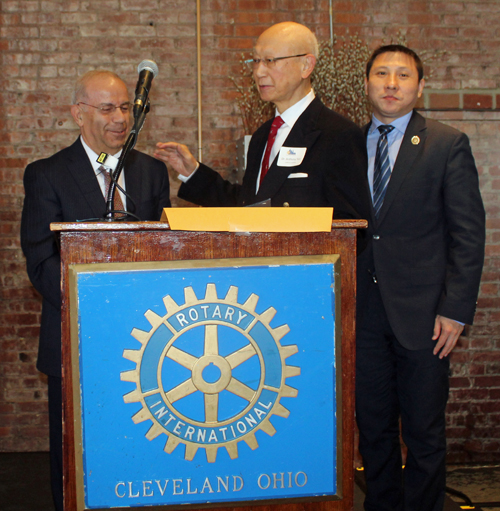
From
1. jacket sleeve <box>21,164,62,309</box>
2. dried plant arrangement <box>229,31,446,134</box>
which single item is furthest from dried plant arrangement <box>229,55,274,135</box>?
jacket sleeve <box>21,164,62,309</box>

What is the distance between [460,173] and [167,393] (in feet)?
4.50

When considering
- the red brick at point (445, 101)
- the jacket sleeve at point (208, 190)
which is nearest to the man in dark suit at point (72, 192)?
the jacket sleeve at point (208, 190)

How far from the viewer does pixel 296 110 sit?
1.97 m

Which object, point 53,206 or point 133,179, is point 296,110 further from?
point 53,206

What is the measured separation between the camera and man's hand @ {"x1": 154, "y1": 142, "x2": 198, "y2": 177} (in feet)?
6.35

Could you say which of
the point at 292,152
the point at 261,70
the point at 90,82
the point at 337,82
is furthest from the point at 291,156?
the point at 337,82

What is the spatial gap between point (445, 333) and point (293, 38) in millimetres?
1149

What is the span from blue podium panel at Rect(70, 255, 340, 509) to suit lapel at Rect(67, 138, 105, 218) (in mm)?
727

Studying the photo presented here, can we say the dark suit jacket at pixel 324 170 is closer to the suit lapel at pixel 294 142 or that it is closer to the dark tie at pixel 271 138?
the suit lapel at pixel 294 142

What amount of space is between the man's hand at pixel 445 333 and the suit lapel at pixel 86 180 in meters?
1.23

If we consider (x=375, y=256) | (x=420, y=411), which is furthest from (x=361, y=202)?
(x=420, y=411)

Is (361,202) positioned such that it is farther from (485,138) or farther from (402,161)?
(485,138)

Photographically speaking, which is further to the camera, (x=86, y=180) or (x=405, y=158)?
(x=405, y=158)

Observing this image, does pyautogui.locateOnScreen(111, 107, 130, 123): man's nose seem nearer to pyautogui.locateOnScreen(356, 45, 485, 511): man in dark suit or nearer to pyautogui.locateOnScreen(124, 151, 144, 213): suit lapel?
pyautogui.locateOnScreen(124, 151, 144, 213): suit lapel
